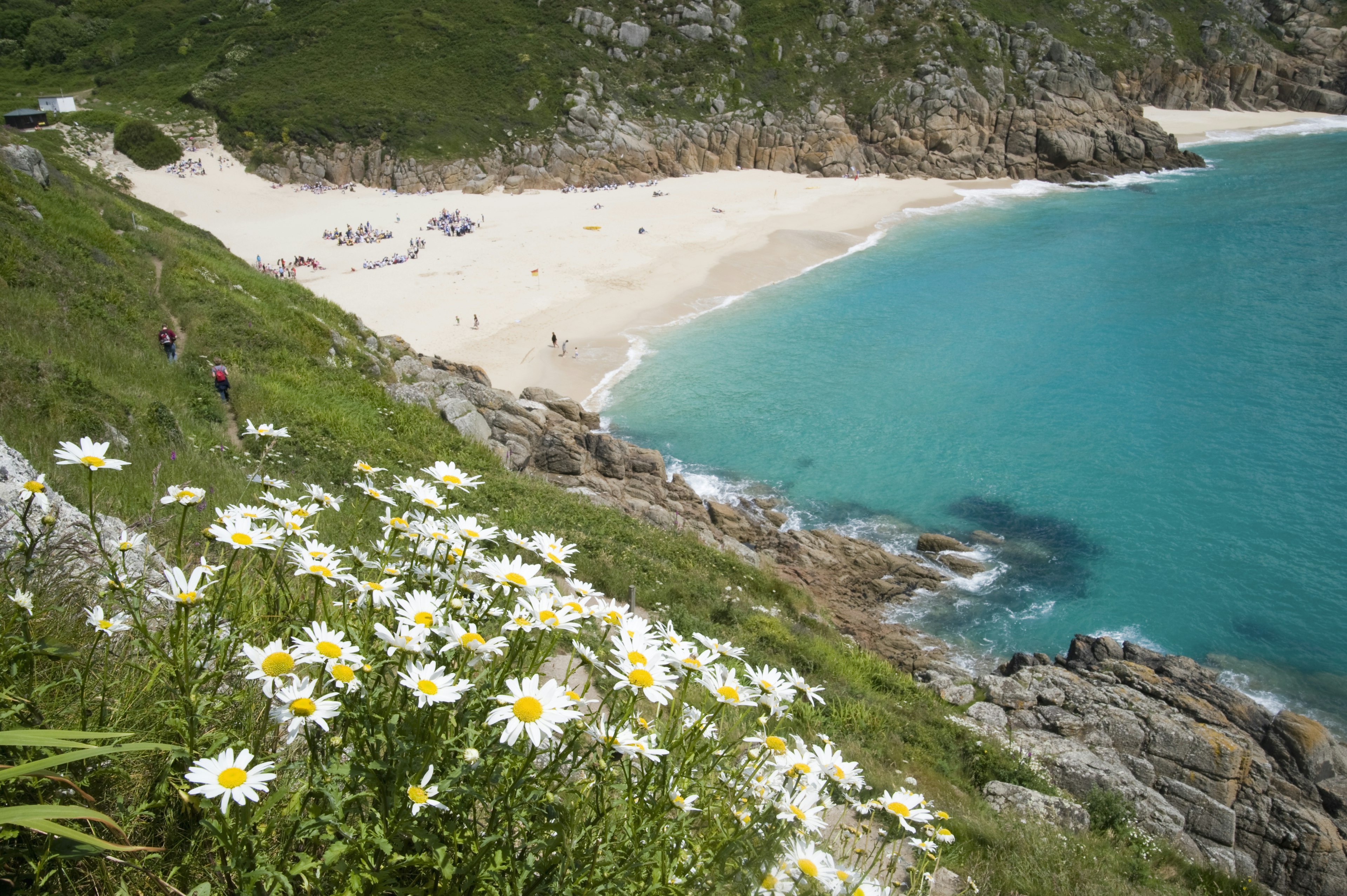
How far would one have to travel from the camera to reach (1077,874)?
21.0 ft

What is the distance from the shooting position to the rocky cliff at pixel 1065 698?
11750 millimetres

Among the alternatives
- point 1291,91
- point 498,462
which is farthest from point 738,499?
point 1291,91

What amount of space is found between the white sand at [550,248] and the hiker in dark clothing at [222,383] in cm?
1511

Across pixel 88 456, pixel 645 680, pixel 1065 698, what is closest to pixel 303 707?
pixel 645 680

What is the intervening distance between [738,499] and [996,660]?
29.3ft

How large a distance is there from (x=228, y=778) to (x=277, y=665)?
36 cm

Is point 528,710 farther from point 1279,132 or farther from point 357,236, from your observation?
point 1279,132

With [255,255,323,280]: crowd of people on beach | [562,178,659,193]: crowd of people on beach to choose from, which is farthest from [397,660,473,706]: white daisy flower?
[562,178,659,193]: crowd of people on beach

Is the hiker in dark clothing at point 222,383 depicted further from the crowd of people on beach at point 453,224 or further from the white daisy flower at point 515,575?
the crowd of people on beach at point 453,224

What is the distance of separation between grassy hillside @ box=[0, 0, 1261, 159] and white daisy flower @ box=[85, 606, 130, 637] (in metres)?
65.5

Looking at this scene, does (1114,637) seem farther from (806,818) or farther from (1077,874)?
(806,818)

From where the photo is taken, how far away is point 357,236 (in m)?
47.6

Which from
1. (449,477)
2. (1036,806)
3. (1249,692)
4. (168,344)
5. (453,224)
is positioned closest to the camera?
(449,477)

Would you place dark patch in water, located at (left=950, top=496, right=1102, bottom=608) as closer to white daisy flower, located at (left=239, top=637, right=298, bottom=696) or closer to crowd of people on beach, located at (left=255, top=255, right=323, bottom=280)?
white daisy flower, located at (left=239, top=637, right=298, bottom=696)
